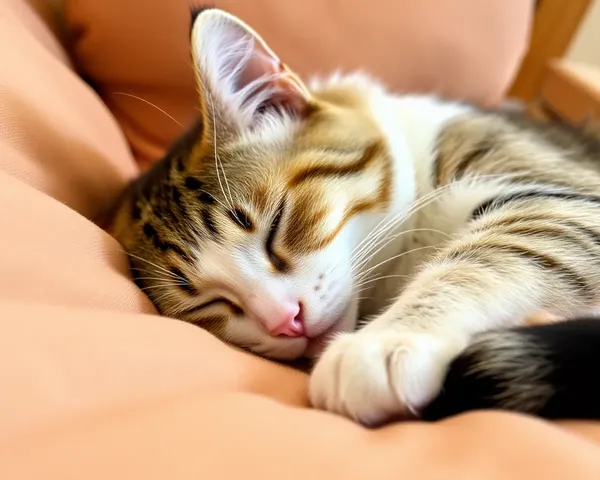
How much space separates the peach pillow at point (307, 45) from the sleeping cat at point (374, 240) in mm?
397

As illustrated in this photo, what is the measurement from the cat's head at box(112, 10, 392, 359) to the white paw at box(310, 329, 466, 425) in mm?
179

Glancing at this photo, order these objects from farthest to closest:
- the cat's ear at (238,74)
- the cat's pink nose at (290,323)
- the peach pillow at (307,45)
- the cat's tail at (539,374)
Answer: the peach pillow at (307,45)
the cat's ear at (238,74)
the cat's pink nose at (290,323)
the cat's tail at (539,374)

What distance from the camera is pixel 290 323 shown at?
2.55 feet

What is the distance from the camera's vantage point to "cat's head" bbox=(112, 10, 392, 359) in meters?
0.82

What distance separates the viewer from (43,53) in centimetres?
115

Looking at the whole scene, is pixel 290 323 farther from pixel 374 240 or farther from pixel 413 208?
pixel 413 208

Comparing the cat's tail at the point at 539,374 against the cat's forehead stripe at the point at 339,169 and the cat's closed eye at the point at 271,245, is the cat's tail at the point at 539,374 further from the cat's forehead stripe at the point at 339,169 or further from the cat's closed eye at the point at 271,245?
the cat's forehead stripe at the point at 339,169

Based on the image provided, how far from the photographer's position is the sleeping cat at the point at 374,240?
578mm

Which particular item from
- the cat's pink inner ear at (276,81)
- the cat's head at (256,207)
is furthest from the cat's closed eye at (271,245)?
the cat's pink inner ear at (276,81)

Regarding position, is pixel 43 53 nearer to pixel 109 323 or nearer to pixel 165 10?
pixel 165 10

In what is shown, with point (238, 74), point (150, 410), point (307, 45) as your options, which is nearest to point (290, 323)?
point (150, 410)

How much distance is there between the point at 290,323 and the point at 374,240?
0.22 meters

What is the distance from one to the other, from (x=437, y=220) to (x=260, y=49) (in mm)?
393

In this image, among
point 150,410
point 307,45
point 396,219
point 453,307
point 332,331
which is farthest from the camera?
point 307,45
